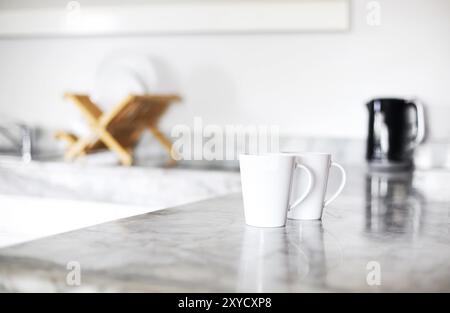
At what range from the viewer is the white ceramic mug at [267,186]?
715 millimetres

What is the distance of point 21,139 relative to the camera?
250 cm

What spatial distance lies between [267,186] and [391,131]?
4.06 feet

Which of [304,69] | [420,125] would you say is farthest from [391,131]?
[304,69]

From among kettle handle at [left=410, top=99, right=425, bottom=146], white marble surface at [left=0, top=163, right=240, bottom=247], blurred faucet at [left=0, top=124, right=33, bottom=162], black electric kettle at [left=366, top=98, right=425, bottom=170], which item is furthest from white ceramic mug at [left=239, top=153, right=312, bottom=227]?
blurred faucet at [left=0, top=124, right=33, bottom=162]

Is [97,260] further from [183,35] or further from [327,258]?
[183,35]

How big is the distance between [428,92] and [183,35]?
940mm

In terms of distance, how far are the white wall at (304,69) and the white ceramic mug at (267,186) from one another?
144 centimetres

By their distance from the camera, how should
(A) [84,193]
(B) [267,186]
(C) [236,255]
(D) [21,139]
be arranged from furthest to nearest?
1. (D) [21,139]
2. (A) [84,193]
3. (B) [267,186]
4. (C) [236,255]

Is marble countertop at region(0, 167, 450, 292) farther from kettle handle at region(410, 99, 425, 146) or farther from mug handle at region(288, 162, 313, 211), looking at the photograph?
kettle handle at region(410, 99, 425, 146)

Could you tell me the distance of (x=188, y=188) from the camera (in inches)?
69.4

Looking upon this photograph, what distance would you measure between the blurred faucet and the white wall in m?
0.19

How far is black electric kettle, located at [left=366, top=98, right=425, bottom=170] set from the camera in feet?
6.03

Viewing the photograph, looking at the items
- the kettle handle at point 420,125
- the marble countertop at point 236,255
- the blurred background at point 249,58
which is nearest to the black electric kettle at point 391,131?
the kettle handle at point 420,125

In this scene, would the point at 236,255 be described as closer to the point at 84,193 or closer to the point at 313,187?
the point at 313,187
